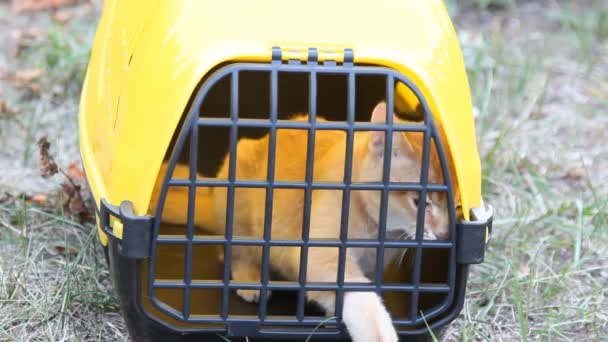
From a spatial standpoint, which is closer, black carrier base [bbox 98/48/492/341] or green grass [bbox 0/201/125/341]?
black carrier base [bbox 98/48/492/341]

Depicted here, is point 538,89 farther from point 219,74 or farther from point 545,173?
point 219,74

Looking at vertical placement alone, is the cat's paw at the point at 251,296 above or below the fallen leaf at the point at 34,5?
below

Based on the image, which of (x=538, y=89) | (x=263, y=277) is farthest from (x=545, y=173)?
(x=263, y=277)

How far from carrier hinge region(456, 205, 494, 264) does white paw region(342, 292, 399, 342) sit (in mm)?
165

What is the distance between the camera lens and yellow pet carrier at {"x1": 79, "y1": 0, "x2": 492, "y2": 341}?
1.50 m

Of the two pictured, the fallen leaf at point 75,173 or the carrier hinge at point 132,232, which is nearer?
the carrier hinge at point 132,232

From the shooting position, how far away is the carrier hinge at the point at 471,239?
1.58 m

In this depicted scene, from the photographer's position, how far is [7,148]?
99.9 inches

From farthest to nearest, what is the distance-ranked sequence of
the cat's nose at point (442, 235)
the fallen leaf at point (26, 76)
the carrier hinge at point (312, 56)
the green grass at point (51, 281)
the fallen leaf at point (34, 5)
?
the fallen leaf at point (34, 5) < the fallen leaf at point (26, 76) < the green grass at point (51, 281) < the cat's nose at point (442, 235) < the carrier hinge at point (312, 56)

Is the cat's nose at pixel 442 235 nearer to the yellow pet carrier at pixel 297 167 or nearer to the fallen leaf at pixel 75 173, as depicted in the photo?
the yellow pet carrier at pixel 297 167

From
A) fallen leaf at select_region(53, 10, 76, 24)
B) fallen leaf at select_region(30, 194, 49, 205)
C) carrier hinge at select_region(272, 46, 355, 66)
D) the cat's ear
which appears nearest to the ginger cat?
the cat's ear

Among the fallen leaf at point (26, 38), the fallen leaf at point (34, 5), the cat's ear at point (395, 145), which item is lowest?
the cat's ear at point (395, 145)

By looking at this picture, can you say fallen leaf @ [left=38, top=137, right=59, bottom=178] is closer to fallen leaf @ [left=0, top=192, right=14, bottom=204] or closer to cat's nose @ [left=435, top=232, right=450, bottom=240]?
fallen leaf @ [left=0, top=192, right=14, bottom=204]

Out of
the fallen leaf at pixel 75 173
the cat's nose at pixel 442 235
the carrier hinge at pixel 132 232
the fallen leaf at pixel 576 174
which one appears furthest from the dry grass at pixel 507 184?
the carrier hinge at pixel 132 232
